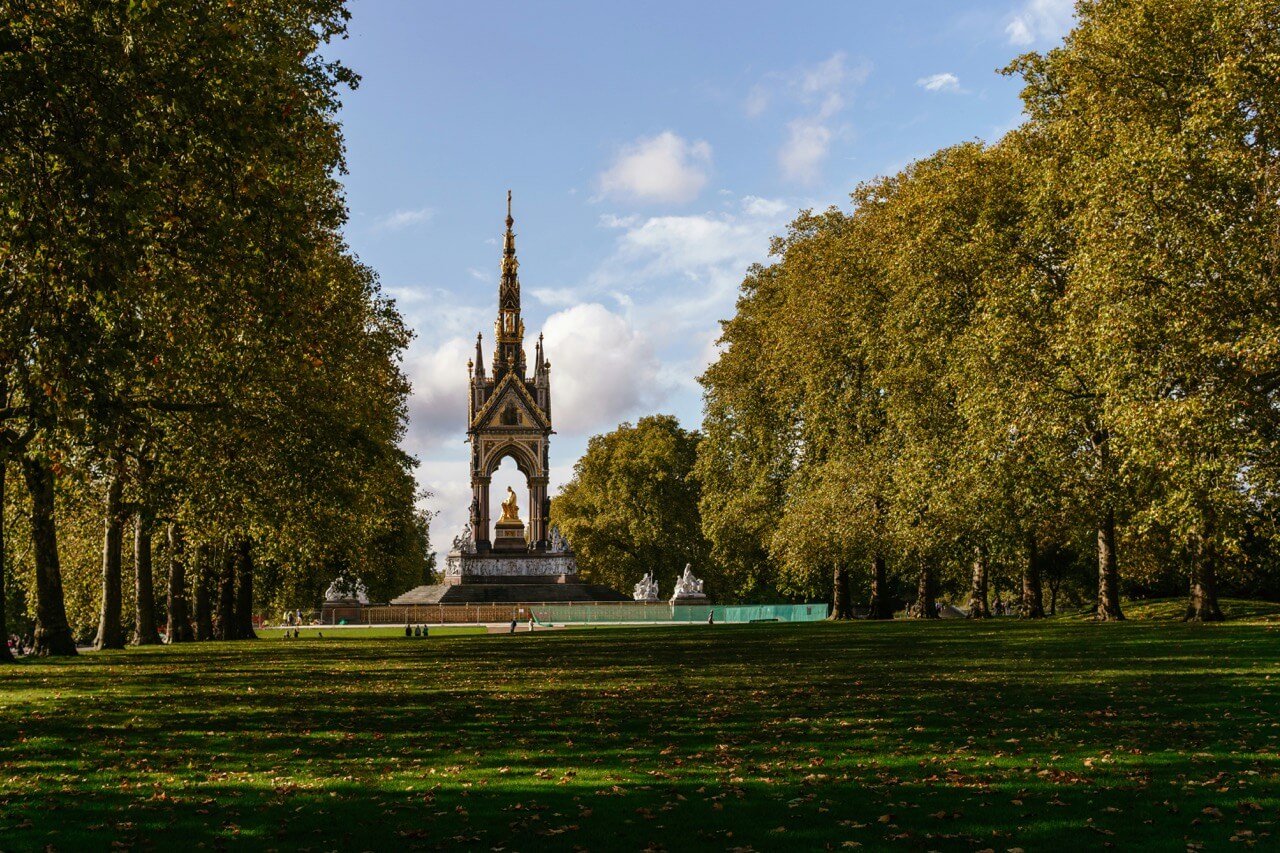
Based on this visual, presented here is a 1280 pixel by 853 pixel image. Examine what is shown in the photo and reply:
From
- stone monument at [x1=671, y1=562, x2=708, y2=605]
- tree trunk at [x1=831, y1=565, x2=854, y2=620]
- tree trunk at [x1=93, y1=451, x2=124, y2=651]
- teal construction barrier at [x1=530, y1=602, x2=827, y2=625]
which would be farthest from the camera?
stone monument at [x1=671, y1=562, x2=708, y2=605]

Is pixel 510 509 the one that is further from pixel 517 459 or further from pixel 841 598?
pixel 841 598

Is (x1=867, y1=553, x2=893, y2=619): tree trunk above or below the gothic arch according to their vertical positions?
below

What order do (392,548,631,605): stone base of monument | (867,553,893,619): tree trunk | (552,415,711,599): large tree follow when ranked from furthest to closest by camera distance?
(552,415,711,599): large tree
(392,548,631,605): stone base of monument
(867,553,893,619): tree trunk

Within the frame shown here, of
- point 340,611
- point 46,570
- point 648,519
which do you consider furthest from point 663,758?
point 648,519

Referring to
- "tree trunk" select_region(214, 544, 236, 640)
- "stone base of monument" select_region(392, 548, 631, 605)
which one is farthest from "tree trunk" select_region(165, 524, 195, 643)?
"stone base of monument" select_region(392, 548, 631, 605)

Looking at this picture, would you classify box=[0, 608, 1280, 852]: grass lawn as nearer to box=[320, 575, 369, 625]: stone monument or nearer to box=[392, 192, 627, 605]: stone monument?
box=[320, 575, 369, 625]: stone monument

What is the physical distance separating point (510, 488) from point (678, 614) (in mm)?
21771

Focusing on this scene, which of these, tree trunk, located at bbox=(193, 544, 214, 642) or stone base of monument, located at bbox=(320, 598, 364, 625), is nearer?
tree trunk, located at bbox=(193, 544, 214, 642)

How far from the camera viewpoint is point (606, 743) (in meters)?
12.5

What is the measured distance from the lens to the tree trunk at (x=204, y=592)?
37.3 m

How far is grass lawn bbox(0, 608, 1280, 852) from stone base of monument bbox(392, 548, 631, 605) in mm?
43809

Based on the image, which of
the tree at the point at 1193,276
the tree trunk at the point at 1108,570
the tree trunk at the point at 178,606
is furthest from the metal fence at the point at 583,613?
the tree at the point at 1193,276

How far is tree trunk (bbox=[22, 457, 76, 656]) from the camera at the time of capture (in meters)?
24.8

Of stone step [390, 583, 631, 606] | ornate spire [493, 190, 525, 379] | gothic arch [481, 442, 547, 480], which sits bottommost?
stone step [390, 583, 631, 606]
